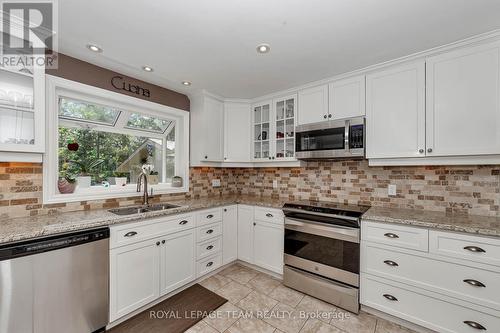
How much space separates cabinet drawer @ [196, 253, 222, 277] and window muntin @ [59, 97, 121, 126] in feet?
6.53

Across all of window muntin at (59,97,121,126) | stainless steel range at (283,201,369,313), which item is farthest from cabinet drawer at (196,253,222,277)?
window muntin at (59,97,121,126)

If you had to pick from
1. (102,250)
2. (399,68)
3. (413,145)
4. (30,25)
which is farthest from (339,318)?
(30,25)

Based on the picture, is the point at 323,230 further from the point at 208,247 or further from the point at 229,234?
the point at 208,247

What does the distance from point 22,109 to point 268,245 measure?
2.66m

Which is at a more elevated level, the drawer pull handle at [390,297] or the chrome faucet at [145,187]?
the chrome faucet at [145,187]

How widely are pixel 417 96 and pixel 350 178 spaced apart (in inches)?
41.8

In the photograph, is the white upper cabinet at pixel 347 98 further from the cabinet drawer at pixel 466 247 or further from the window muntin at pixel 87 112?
the window muntin at pixel 87 112

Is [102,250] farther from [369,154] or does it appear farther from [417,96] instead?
[417,96]

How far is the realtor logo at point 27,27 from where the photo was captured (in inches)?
55.4

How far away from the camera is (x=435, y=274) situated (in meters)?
1.63

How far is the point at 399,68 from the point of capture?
6.63 ft

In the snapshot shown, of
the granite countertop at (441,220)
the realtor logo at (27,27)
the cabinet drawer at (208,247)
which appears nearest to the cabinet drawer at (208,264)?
the cabinet drawer at (208,247)

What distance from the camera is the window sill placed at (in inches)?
75.9

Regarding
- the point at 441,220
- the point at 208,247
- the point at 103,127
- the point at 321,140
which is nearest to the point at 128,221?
the point at 208,247
